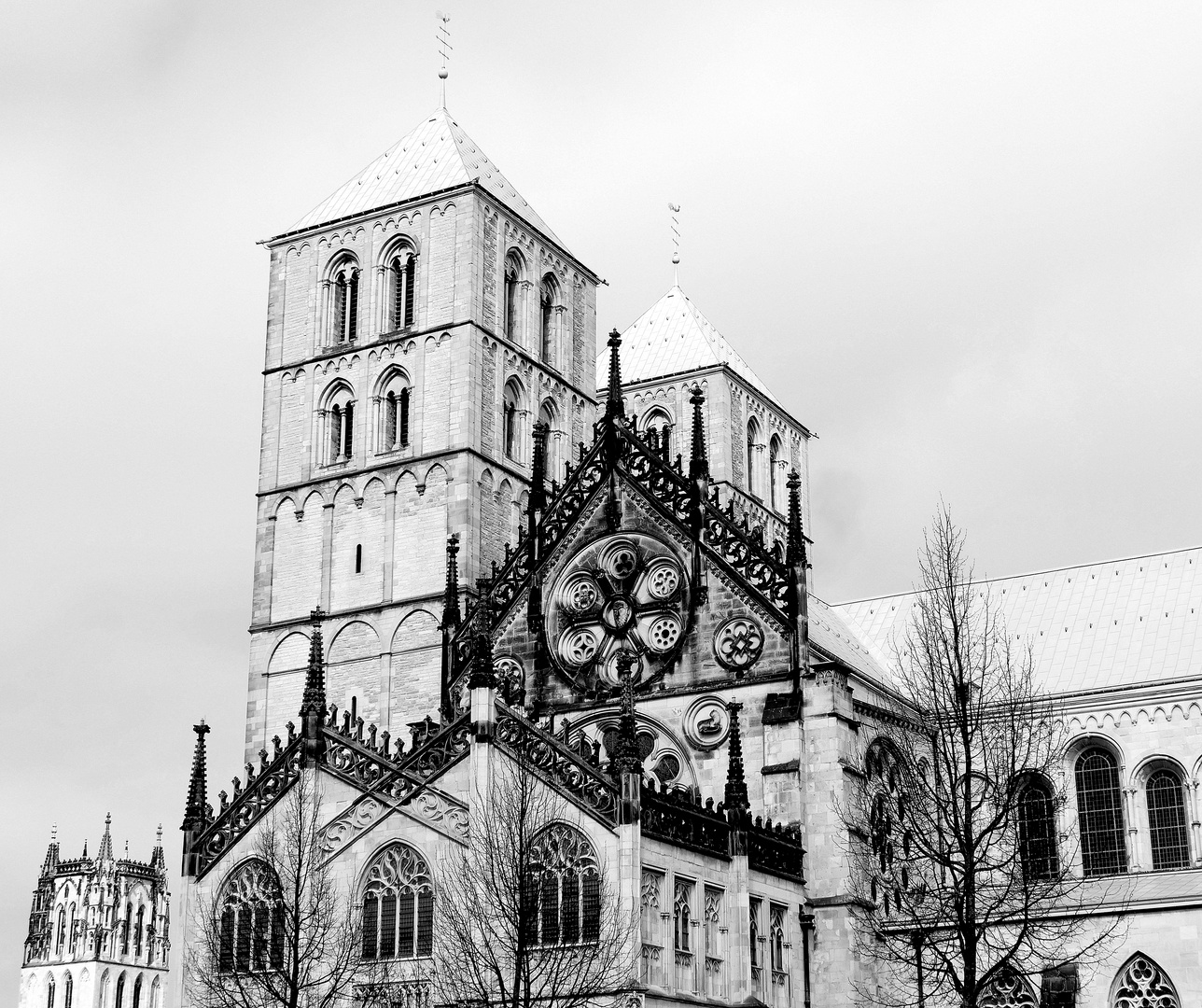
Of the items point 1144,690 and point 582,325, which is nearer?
point 1144,690

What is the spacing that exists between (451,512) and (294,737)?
18.0m

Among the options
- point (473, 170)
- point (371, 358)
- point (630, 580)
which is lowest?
point (630, 580)

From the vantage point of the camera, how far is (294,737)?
147 feet

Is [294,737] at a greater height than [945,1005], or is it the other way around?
[294,737]

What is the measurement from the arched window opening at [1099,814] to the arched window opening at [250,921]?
71.7 ft

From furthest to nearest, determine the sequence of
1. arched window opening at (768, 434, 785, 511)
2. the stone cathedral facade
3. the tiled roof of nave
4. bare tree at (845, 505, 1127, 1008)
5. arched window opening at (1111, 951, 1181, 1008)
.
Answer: arched window opening at (768, 434, 785, 511)
the tiled roof of nave
arched window opening at (1111, 951, 1181, 1008)
the stone cathedral facade
bare tree at (845, 505, 1127, 1008)

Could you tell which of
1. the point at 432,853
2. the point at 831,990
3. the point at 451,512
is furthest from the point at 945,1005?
the point at 451,512

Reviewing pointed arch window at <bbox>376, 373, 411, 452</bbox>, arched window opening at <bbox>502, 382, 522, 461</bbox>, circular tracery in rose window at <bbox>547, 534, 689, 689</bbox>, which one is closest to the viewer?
circular tracery in rose window at <bbox>547, 534, 689, 689</bbox>

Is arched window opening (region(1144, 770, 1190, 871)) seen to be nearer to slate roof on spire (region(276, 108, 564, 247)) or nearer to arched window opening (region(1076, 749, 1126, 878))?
arched window opening (region(1076, 749, 1126, 878))

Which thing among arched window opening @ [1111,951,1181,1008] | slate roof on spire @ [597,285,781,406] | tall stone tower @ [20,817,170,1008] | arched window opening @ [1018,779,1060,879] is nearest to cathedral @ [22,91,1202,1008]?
arched window opening @ [1111,951,1181,1008]

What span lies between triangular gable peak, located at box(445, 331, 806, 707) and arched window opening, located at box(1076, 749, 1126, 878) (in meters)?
10.7

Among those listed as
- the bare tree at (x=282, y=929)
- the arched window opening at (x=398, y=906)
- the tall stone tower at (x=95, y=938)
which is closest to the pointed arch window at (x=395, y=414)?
the bare tree at (x=282, y=929)

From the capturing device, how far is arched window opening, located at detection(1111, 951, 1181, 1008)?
1682 inches

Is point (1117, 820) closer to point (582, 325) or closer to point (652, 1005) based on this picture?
point (652, 1005)
